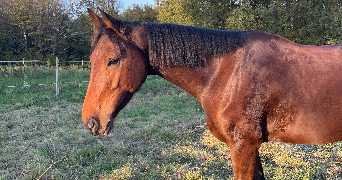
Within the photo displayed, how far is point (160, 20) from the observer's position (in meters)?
12.9

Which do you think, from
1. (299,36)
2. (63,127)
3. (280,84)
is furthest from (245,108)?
(299,36)

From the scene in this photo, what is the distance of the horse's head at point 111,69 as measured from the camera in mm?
1948

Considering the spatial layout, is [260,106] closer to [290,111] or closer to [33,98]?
[290,111]

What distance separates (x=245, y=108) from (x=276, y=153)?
2361 mm

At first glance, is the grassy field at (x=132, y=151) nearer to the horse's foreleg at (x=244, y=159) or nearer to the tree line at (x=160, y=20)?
the horse's foreleg at (x=244, y=159)

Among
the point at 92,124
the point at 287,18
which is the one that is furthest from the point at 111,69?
the point at 287,18

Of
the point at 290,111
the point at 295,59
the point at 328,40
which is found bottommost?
the point at 290,111

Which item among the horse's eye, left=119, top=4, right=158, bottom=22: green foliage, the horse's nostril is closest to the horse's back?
the horse's eye

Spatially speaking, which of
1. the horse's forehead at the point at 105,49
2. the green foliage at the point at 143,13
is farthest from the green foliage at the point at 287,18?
the green foliage at the point at 143,13

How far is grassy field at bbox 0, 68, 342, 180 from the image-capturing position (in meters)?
3.27

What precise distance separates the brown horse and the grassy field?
4.02 feet

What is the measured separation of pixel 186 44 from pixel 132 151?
2.70 m

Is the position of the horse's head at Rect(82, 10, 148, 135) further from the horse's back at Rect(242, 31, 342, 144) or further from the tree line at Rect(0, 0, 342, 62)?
the tree line at Rect(0, 0, 342, 62)

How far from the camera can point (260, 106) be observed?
1938mm
